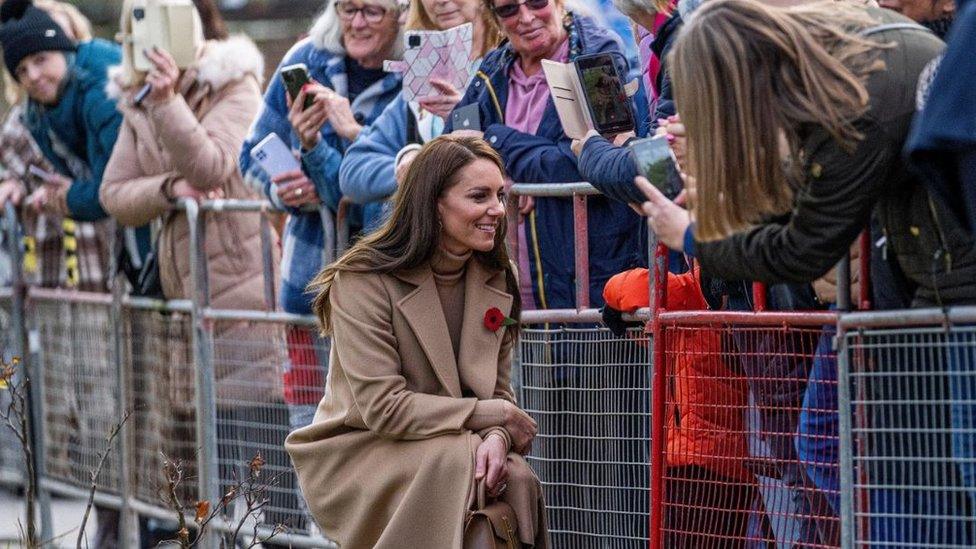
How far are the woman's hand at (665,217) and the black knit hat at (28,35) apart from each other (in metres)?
5.41

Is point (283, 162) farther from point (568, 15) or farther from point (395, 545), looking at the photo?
point (395, 545)

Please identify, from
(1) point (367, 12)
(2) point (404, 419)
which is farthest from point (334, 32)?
(2) point (404, 419)

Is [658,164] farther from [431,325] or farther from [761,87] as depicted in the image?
[431,325]

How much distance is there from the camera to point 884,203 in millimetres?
4508

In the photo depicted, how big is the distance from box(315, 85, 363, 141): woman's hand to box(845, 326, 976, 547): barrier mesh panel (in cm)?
302

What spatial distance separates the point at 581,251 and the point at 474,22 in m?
1.42

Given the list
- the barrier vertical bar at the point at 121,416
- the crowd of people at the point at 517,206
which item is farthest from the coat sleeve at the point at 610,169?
the barrier vertical bar at the point at 121,416

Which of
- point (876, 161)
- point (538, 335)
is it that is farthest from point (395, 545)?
point (876, 161)

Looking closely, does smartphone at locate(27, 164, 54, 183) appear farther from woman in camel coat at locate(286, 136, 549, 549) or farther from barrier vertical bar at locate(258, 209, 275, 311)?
woman in camel coat at locate(286, 136, 549, 549)

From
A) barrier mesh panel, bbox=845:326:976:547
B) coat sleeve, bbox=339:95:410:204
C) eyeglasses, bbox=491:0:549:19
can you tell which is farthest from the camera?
coat sleeve, bbox=339:95:410:204

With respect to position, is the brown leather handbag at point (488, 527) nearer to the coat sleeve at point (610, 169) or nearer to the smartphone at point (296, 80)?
the coat sleeve at point (610, 169)

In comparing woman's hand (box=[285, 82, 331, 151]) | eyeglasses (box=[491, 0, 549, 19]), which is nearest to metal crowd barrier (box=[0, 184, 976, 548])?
woman's hand (box=[285, 82, 331, 151])

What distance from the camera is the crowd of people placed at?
4410 mm

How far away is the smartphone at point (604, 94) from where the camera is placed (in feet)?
19.1
